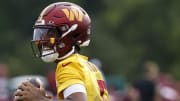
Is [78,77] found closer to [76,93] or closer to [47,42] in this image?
[76,93]

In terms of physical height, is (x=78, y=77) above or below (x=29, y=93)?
above

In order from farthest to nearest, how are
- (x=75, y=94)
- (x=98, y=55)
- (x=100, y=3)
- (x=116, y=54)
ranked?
(x=100, y=3)
(x=116, y=54)
(x=98, y=55)
(x=75, y=94)

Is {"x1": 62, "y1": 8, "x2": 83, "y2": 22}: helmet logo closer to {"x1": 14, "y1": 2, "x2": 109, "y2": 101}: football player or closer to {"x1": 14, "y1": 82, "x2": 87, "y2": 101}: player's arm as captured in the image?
{"x1": 14, "y1": 2, "x2": 109, "y2": 101}: football player

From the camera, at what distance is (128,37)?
47.0m

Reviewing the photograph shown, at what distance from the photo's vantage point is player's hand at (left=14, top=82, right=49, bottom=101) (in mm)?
9195

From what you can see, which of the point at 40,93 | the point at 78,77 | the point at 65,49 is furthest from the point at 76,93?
the point at 65,49

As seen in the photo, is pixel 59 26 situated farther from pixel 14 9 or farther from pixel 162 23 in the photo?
pixel 14 9

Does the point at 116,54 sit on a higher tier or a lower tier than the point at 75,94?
lower

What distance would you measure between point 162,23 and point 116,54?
130 inches

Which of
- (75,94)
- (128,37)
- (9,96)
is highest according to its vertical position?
(75,94)

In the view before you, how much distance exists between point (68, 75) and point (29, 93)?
1.16 feet

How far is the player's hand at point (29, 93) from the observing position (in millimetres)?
9195

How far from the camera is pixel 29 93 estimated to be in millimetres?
9219

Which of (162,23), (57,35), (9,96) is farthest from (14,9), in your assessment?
(57,35)
